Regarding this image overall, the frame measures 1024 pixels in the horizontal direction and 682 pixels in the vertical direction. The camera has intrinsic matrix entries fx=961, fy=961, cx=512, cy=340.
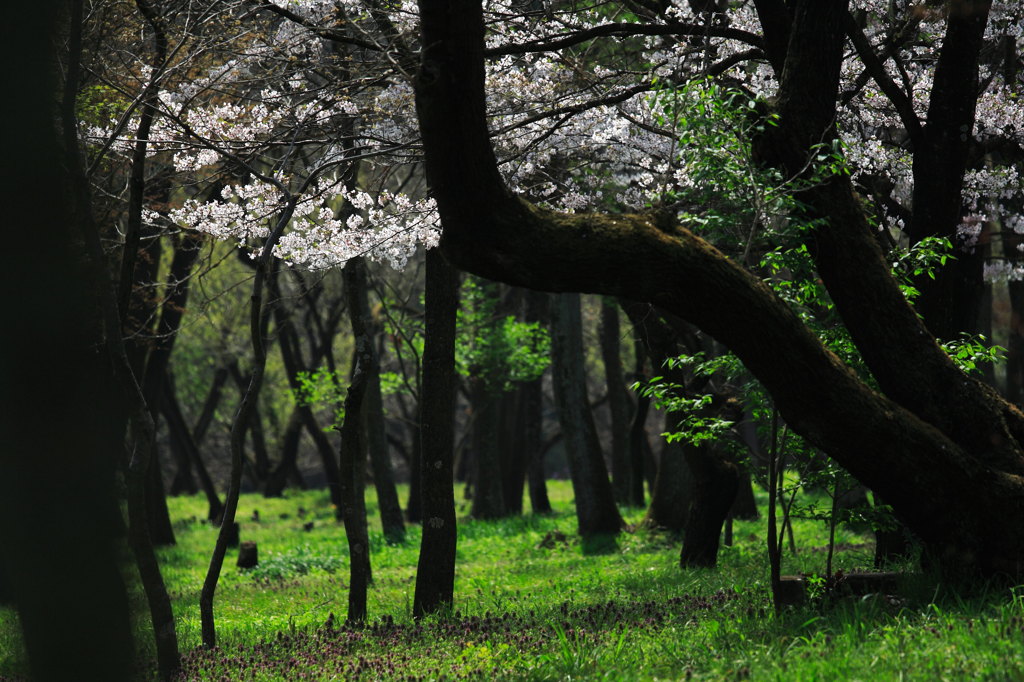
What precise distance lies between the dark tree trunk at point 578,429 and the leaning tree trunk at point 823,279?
406 inches

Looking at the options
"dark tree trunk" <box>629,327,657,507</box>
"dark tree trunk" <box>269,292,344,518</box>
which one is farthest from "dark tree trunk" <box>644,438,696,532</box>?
"dark tree trunk" <box>269,292,344,518</box>

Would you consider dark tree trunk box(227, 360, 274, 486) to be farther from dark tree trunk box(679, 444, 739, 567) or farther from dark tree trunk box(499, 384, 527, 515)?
dark tree trunk box(679, 444, 739, 567)

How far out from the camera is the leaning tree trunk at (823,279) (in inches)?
226

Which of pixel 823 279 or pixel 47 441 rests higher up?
pixel 823 279

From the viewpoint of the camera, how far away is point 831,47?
7.40m

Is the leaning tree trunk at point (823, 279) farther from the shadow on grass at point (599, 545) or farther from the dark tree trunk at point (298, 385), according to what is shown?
the dark tree trunk at point (298, 385)

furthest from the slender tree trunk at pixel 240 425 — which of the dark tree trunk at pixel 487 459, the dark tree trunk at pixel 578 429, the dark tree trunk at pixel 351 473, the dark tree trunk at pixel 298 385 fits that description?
the dark tree trunk at pixel 298 385

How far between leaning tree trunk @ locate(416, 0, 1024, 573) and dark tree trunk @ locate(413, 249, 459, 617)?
3562 millimetres

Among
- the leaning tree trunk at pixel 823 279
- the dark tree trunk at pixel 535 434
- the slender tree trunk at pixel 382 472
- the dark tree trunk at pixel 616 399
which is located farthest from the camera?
the dark tree trunk at pixel 535 434

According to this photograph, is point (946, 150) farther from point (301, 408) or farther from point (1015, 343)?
point (301, 408)

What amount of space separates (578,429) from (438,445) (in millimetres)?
8090

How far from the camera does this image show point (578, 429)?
1758 centimetres

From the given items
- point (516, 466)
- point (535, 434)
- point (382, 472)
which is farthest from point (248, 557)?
point (516, 466)

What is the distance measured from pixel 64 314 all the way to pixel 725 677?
404cm
